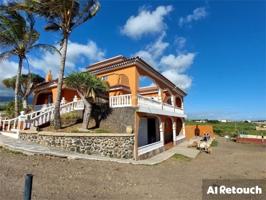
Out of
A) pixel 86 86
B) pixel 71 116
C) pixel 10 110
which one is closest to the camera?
pixel 86 86

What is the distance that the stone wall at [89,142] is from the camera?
12016 millimetres

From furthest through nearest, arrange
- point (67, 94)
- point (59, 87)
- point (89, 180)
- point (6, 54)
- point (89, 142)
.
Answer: point (67, 94), point (6, 54), point (59, 87), point (89, 142), point (89, 180)

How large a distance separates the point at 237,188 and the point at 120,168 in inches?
203

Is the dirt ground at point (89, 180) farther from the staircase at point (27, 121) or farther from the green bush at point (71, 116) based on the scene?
the green bush at point (71, 116)

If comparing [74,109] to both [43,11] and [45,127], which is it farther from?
[43,11]

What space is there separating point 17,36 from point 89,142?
11.2 meters

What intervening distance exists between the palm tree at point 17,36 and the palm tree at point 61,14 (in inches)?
85.1

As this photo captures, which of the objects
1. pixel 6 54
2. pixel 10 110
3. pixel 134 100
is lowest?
pixel 10 110

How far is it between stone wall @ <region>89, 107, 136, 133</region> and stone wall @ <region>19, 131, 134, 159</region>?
45.5 inches

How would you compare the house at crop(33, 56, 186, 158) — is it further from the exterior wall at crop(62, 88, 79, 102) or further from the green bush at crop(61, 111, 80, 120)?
the green bush at crop(61, 111, 80, 120)

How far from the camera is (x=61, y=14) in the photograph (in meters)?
14.6

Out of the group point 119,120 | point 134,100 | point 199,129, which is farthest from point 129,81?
point 199,129

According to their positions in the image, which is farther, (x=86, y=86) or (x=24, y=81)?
(x=24, y=81)

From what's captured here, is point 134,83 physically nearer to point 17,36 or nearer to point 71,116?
point 71,116
